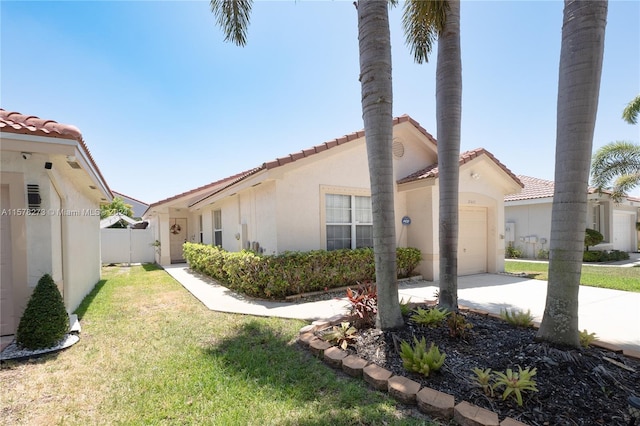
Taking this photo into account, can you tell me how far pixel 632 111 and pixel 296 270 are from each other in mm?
19205

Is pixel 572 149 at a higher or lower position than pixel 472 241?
higher

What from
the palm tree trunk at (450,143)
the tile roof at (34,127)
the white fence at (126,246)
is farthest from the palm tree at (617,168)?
the white fence at (126,246)

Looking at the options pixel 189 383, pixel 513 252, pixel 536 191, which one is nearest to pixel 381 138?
pixel 189 383

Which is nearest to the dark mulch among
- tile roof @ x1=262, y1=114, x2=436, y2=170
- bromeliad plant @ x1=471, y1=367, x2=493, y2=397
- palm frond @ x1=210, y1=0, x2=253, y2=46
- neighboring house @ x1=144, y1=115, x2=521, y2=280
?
bromeliad plant @ x1=471, y1=367, x2=493, y2=397

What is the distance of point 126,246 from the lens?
19719mm

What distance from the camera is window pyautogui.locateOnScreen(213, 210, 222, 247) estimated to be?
51.6ft

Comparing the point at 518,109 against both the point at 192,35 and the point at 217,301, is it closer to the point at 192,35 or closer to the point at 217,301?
the point at 192,35

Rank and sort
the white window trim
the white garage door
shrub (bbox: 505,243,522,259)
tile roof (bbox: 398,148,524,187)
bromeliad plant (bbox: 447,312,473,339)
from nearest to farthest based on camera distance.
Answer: bromeliad plant (bbox: 447,312,473,339), the white window trim, tile roof (bbox: 398,148,524,187), shrub (bbox: 505,243,522,259), the white garage door

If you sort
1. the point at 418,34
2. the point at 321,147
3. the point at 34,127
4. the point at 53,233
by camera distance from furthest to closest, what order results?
the point at 321,147, the point at 418,34, the point at 53,233, the point at 34,127

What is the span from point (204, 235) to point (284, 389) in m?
16.2

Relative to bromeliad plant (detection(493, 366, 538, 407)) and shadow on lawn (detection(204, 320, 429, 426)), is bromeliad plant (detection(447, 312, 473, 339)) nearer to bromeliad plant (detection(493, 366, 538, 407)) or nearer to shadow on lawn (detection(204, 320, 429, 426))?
bromeliad plant (detection(493, 366, 538, 407))

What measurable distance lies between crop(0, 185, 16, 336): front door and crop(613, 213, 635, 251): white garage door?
3208 cm

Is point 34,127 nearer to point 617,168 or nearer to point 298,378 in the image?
point 298,378

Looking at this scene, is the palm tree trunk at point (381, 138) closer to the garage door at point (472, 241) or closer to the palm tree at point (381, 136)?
the palm tree at point (381, 136)
